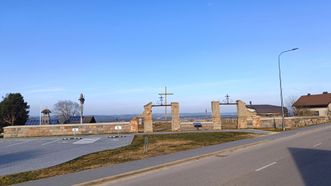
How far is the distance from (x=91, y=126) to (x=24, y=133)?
6426 millimetres

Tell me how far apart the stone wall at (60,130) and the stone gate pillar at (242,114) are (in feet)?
35.3

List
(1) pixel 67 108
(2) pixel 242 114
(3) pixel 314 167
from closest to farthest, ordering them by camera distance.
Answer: (3) pixel 314 167
(2) pixel 242 114
(1) pixel 67 108

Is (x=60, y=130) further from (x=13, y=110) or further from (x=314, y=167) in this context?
(x=314, y=167)

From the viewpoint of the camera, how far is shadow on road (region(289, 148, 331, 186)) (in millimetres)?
11008

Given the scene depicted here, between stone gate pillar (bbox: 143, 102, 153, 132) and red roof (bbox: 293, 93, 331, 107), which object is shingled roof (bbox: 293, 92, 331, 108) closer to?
red roof (bbox: 293, 93, 331, 107)

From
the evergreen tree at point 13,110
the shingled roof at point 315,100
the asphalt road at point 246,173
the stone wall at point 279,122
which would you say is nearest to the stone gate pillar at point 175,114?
the stone wall at point 279,122

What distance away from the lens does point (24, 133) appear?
40500mm

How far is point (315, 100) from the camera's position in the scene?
319ft

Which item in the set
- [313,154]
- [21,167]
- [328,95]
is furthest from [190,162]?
[328,95]

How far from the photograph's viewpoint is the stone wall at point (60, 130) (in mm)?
40406

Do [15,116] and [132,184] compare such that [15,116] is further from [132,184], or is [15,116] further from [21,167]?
[132,184]

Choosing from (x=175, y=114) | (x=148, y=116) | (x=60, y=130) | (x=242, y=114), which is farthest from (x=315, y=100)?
(x=60, y=130)

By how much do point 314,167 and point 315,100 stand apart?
88733mm

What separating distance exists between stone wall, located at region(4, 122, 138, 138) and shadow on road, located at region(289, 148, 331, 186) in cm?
2544
